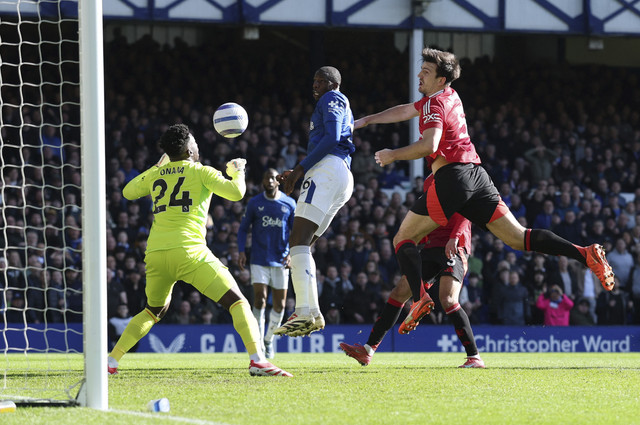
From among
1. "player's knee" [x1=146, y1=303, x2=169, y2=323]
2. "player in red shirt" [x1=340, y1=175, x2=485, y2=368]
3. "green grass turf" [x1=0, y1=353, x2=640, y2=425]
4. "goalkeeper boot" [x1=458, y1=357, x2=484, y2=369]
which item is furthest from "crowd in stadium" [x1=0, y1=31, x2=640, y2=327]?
"green grass turf" [x1=0, y1=353, x2=640, y2=425]

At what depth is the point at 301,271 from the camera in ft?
25.9

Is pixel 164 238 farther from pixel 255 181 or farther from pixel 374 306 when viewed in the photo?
pixel 255 181

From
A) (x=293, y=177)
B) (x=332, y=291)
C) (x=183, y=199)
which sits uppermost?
(x=293, y=177)

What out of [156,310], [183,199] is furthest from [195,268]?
[156,310]

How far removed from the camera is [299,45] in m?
25.8

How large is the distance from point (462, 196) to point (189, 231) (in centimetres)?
225

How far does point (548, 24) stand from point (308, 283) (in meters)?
15.4

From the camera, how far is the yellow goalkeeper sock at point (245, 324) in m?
7.24

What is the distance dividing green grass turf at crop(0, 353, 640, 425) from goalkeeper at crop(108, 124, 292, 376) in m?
0.50

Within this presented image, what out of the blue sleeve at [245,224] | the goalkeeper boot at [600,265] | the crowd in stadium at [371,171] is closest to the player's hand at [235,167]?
the goalkeeper boot at [600,265]

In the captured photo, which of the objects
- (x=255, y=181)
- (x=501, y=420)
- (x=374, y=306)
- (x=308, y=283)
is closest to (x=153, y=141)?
(x=255, y=181)

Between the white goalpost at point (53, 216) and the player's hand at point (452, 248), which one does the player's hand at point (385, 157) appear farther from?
the white goalpost at point (53, 216)

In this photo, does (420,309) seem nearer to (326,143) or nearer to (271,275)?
(326,143)

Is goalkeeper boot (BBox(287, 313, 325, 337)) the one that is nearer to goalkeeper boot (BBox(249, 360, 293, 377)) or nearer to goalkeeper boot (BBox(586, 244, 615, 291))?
goalkeeper boot (BBox(249, 360, 293, 377))
